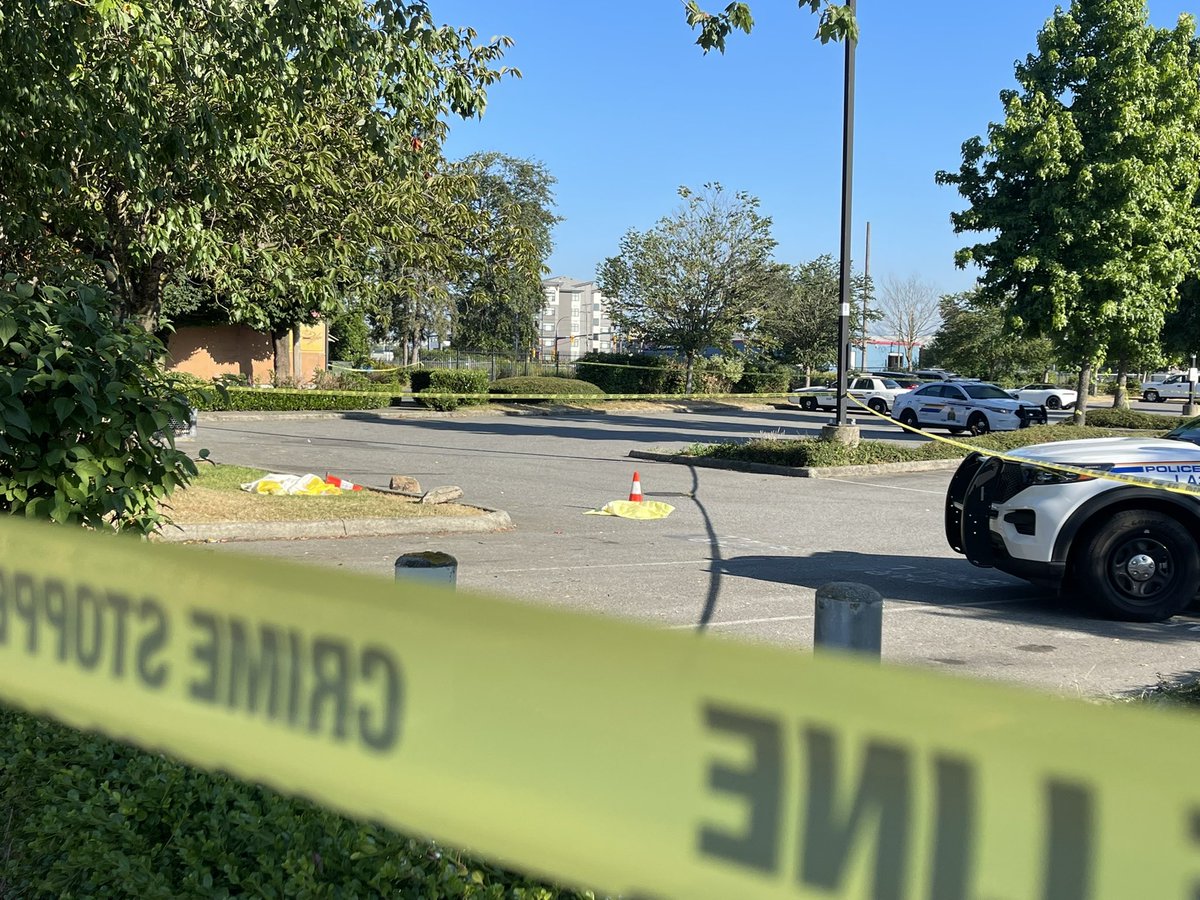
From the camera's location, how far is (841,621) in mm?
3086

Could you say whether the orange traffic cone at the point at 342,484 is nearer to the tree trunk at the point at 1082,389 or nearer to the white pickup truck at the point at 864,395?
the tree trunk at the point at 1082,389

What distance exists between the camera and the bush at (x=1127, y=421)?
1257 inches

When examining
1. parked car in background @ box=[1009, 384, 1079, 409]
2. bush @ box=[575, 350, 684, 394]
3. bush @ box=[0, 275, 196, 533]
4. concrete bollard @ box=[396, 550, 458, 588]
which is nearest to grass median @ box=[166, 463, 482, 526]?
bush @ box=[0, 275, 196, 533]

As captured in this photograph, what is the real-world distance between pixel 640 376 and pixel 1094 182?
26.5m

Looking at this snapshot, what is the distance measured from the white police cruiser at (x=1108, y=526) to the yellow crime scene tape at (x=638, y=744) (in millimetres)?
6500

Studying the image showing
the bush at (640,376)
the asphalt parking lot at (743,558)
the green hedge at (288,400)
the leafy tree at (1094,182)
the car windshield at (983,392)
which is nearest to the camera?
the asphalt parking lot at (743,558)

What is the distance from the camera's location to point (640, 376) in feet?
158

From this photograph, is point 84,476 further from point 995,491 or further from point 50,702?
point 995,491

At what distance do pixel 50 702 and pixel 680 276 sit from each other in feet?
143

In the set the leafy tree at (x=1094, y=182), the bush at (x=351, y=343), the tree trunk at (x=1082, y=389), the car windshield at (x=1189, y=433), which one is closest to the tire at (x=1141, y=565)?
the car windshield at (x=1189, y=433)

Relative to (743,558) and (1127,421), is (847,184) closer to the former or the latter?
(743,558)

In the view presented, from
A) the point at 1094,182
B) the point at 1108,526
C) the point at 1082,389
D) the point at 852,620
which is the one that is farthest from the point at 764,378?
the point at 852,620

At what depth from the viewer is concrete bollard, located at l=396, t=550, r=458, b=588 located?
12.3ft

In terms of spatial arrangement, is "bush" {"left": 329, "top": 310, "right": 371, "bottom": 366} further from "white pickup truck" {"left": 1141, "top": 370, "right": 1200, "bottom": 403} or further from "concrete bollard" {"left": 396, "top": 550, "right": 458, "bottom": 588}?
"concrete bollard" {"left": 396, "top": 550, "right": 458, "bottom": 588}
